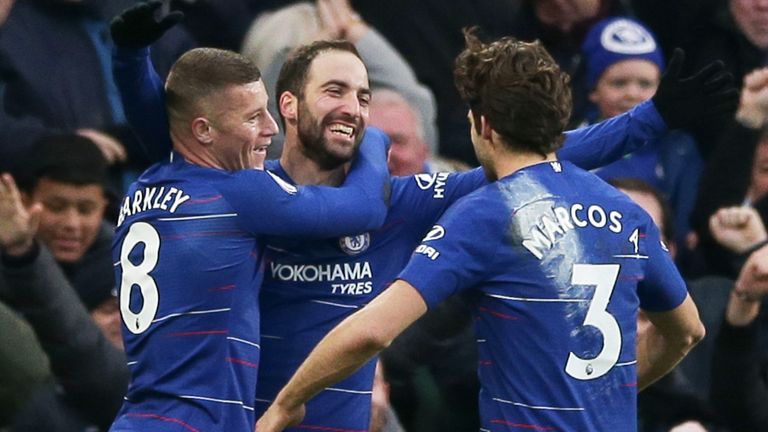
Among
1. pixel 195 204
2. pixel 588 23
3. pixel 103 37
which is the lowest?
pixel 588 23

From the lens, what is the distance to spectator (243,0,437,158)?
1005cm

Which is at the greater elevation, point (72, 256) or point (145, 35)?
point (145, 35)

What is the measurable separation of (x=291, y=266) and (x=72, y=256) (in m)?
2.24

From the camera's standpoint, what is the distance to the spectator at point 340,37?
10047 millimetres

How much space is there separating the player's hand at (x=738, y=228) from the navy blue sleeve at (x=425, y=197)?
244 centimetres

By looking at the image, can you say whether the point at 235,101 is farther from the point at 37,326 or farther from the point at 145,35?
the point at 37,326

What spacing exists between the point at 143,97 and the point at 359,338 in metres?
1.21

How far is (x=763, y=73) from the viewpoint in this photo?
896 cm

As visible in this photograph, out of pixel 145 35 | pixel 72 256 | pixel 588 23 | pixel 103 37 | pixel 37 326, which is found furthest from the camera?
pixel 588 23

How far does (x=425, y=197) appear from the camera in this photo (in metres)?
7.09

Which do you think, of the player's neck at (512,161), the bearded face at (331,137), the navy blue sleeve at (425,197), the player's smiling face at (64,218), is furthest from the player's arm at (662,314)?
the player's smiling face at (64,218)

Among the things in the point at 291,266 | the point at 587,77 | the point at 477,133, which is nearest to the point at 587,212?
the point at 477,133

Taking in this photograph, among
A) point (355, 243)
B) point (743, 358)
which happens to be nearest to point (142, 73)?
point (355, 243)

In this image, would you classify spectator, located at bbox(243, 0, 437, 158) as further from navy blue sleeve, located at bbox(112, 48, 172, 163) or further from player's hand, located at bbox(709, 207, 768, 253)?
navy blue sleeve, located at bbox(112, 48, 172, 163)
